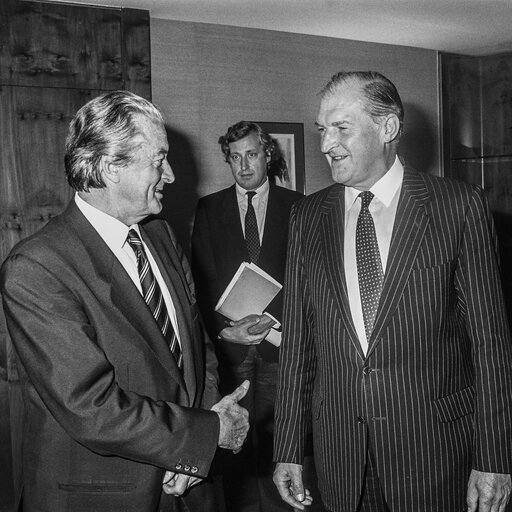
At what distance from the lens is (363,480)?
212 cm

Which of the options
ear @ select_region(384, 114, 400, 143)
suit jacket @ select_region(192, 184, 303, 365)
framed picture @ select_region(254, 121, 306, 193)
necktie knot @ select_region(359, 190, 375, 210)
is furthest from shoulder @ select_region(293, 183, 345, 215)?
framed picture @ select_region(254, 121, 306, 193)

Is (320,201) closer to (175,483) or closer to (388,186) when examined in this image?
(388,186)

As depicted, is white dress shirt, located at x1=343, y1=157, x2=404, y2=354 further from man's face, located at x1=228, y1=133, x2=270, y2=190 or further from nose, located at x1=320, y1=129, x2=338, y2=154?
man's face, located at x1=228, y1=133, x2=270, y2=190

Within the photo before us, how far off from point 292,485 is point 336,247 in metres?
0.76

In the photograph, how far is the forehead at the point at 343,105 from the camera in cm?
222

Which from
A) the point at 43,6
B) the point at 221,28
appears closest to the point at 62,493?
the point at 43,6

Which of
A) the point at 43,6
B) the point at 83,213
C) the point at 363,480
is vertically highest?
the point at 43,6

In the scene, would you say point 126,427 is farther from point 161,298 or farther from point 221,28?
point 221,28

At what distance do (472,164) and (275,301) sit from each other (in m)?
3.40

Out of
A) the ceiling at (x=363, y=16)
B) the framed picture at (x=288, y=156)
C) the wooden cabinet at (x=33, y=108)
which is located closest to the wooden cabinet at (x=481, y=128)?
the ceiling at (x=363, y=16)

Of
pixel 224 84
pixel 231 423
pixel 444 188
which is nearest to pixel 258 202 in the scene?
pixel 224 84

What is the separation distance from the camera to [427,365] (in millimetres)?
2074

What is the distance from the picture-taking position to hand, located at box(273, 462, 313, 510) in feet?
7.33

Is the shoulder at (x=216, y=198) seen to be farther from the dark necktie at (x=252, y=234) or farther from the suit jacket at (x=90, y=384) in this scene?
the suit jacket at (x=90, y=384)
